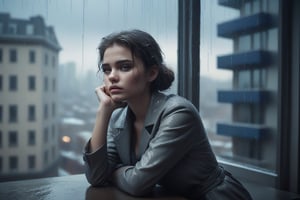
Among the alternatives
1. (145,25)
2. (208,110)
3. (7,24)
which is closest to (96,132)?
(7,24)

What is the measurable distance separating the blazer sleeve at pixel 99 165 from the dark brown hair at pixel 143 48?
0.30 metres

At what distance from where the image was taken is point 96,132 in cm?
107

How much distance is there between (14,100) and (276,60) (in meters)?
1.37

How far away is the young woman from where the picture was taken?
0.97m

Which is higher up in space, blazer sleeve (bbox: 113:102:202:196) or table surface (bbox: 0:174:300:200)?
blazer sleeve (bbox: 113:102:202:196)

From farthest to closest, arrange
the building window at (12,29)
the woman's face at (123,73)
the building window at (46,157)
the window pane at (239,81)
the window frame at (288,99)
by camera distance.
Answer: the window pane at (239,81) < the window frame at (288,99) < the building window at (46,157) < the building window at (12,29) < the woman's face at (123,73)

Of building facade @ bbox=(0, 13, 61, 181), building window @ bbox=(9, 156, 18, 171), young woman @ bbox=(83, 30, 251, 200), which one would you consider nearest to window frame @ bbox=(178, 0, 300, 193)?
young woman @ bbox=(83, 30, 251, 200)

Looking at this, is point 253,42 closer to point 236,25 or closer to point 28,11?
point 236,25

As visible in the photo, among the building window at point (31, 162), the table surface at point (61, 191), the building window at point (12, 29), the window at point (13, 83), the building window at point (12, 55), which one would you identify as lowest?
the table surface at point (61, 191)

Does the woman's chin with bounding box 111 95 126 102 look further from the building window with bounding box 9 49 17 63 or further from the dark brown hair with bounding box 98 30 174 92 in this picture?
the building window with bounding box 9 49 17 63

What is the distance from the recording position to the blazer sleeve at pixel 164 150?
3.10 ft

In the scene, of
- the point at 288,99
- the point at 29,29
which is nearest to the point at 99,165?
the point at 29,29

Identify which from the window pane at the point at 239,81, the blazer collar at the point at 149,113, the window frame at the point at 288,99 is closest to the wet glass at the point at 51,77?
the blazer collar at the point at 149,113

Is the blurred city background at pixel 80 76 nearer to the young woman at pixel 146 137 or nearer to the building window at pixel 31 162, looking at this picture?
the building window at pixel 31 162
